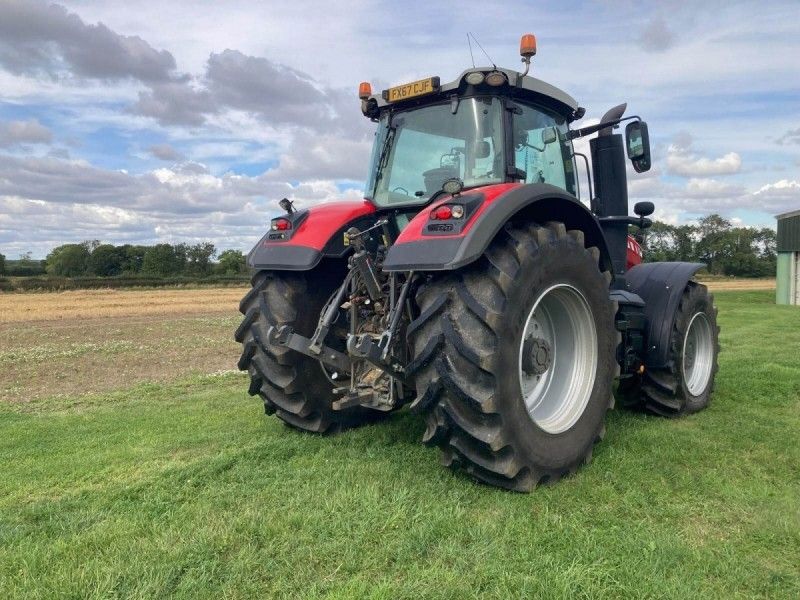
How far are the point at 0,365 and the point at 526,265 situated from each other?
8.96 meters

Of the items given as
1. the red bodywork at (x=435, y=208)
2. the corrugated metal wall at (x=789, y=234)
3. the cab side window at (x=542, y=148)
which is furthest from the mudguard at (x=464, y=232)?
the corrugated metal wall at (x=789, y=234)

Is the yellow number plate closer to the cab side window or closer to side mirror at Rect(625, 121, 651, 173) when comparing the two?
the cab side window

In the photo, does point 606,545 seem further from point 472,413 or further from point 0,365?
point 0,365

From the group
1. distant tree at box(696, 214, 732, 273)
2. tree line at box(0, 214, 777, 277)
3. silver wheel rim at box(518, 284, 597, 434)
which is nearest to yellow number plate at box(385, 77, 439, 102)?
silver wheel rim at box(518, 284, 597, 434)

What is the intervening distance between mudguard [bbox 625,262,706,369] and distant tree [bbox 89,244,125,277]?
61.3 metres

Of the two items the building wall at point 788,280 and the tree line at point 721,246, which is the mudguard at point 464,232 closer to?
the building wall at point 788,280

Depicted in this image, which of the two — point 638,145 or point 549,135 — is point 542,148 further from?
point 638,145

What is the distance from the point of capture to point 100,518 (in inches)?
124

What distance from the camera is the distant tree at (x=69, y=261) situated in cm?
5669

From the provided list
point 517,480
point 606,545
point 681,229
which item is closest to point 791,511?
point 606,545

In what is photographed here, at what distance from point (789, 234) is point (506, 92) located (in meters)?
25.2

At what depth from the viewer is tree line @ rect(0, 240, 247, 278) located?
194 feet

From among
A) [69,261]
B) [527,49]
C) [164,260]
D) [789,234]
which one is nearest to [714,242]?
[789,234]

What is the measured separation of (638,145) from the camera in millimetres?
5047
